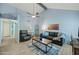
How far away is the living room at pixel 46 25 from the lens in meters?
2.59

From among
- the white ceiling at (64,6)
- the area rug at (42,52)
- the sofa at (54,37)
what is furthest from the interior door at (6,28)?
the white ceiling at (64,6)

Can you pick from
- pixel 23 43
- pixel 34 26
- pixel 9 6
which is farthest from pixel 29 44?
pixel 9 6

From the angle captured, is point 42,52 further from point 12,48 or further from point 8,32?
point 8,32

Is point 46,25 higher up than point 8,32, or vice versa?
point 46,25

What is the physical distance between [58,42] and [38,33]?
15.4 inches

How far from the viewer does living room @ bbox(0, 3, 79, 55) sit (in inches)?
102

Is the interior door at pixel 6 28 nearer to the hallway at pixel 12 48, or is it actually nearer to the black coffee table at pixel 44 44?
the hallway at pixel 12 48

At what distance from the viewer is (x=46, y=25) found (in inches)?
104

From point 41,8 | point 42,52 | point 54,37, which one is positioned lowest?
point 42,52

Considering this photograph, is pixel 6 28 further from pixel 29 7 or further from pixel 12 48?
pixel 29 7

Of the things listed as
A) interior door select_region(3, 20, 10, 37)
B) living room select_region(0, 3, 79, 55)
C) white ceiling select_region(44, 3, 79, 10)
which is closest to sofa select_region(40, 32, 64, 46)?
living room select_region(0, 3, 79, 55)

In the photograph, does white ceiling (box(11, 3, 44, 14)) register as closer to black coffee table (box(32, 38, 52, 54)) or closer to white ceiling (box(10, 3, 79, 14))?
white ceiling (box(10, 3, 79, 14))

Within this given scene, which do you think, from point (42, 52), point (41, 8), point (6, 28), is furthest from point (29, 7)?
point (42, 52)
